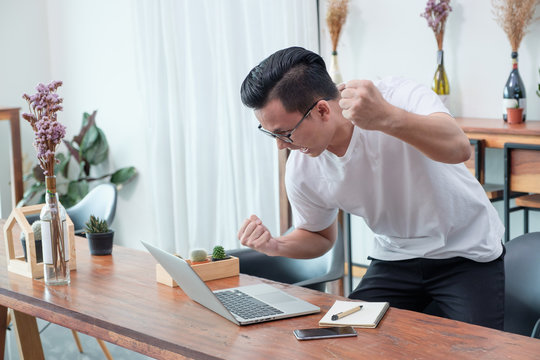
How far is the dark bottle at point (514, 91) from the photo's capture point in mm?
3424

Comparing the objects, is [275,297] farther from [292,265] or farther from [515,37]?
[515,37]

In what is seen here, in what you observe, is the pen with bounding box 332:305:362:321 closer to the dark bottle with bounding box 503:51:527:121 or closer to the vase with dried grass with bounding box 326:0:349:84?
the dark bottle with bounding box 503:51:527:121

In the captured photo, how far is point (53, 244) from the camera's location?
6.88ft

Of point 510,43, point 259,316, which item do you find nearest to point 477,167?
point 510,43

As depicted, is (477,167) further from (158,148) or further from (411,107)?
(158,148)

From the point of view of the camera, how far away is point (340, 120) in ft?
6.51

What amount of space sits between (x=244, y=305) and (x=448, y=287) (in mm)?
678

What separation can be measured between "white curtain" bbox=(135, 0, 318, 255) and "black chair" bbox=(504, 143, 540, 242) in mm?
1471

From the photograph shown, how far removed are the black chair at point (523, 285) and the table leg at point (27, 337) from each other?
1504 millimetres

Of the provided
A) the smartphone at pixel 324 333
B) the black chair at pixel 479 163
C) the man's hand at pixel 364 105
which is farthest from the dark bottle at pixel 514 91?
the smartphone at pixel 324 333

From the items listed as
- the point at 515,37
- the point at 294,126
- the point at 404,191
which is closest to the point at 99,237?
the point at 294,126

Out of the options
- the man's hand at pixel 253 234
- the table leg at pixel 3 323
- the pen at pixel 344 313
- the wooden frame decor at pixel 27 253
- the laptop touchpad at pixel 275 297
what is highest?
the man's hand at pixel 253 234

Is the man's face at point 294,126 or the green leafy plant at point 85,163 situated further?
the green leafy plant at point 85,163

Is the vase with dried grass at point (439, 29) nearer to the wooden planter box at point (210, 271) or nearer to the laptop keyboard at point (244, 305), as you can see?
the wooden planter box at point (210, 271)
